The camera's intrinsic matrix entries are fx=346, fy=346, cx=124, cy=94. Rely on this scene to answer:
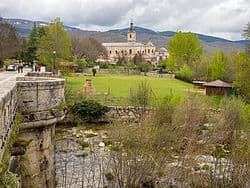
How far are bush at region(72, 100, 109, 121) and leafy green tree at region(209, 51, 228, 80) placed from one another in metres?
22.5

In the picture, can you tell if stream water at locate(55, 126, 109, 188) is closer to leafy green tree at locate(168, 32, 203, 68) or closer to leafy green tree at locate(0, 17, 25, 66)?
leafy green tree at locate(0, 17, 25, 66)

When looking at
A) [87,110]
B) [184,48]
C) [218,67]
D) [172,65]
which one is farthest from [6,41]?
[184,48]

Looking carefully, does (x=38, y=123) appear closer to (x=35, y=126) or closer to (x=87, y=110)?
(x=35, y=126)

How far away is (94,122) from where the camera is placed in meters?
31.4

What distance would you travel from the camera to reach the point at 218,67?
4816cm

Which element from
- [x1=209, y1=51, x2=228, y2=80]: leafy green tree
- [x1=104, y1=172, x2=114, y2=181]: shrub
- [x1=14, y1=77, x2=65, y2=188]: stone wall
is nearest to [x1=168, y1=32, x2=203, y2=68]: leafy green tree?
[x1=209, y1=51, x2=228, y2=80]: leafy green tree

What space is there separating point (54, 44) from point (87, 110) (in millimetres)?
19987

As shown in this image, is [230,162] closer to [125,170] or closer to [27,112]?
[125,170]

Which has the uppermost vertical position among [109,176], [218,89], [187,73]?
[187,73]

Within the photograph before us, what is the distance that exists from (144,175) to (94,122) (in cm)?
1782

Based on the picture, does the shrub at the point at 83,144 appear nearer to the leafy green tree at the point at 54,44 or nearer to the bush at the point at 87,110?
the bush at the point at 87,110

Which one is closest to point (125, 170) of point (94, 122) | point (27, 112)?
point (27, 112)

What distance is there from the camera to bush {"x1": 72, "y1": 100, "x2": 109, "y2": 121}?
30.7 metres

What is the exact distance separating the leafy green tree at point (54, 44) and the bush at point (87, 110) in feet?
57.1
